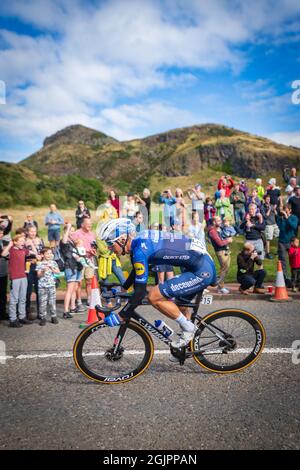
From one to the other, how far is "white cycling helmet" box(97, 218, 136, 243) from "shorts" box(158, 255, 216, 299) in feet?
2.53

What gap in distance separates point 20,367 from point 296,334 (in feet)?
13.9

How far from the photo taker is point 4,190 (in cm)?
3241

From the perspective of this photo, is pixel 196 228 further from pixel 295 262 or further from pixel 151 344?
pixel 151 344

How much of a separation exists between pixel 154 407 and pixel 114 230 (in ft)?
6.40

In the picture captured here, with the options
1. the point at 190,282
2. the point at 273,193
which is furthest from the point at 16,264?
the point at 273,193

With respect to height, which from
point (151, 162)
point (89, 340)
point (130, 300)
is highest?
point (151, 162)

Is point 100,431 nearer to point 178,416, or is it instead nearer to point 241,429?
point 178,416

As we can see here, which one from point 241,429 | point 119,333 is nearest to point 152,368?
point 119,333

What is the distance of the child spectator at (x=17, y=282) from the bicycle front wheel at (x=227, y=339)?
3.77 meters

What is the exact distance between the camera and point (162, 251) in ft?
13.6

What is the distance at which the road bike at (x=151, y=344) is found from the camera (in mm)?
4168

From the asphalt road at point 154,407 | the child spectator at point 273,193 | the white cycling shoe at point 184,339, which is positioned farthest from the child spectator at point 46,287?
the child spectator at point 273,193

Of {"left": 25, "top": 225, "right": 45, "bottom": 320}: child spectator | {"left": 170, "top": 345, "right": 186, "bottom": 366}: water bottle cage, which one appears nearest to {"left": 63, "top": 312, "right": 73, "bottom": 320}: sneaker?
{"left": 25, "top": 225, "right": 45, "bottom": 320}: child spectator
